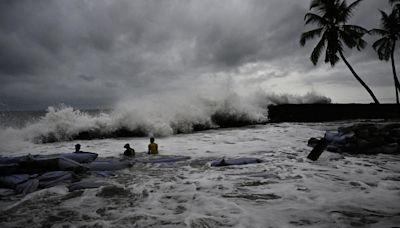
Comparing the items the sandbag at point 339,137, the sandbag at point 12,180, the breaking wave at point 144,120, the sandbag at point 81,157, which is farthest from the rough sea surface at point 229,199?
the breaking wave at point 144,120

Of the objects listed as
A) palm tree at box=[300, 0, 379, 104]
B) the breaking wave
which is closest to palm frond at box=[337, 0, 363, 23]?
palm tree at box=[300, 0, 379, 104]

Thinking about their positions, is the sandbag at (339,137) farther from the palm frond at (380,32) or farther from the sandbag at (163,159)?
the palm frond at (380,32)

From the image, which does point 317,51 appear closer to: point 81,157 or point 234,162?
point 234,162

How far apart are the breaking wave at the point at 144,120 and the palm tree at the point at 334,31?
24.9 feet

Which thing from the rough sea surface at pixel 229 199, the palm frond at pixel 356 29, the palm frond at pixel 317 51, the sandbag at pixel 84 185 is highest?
the palm frond at pixel 356 29

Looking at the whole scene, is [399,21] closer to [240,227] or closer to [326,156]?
[326,156]

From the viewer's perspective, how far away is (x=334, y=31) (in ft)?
58.3

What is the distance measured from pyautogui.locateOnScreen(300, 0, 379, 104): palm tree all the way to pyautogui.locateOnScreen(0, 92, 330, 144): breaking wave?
758 centimetres

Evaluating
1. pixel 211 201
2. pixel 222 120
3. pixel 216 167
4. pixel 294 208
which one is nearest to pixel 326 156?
pixel 216 167

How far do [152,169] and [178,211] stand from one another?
111 inches

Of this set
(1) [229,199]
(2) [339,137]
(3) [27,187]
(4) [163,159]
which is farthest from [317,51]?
(3) [27,187]

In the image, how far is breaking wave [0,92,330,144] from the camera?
528 inches

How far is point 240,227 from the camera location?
299cm

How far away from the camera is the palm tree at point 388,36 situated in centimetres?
1908
